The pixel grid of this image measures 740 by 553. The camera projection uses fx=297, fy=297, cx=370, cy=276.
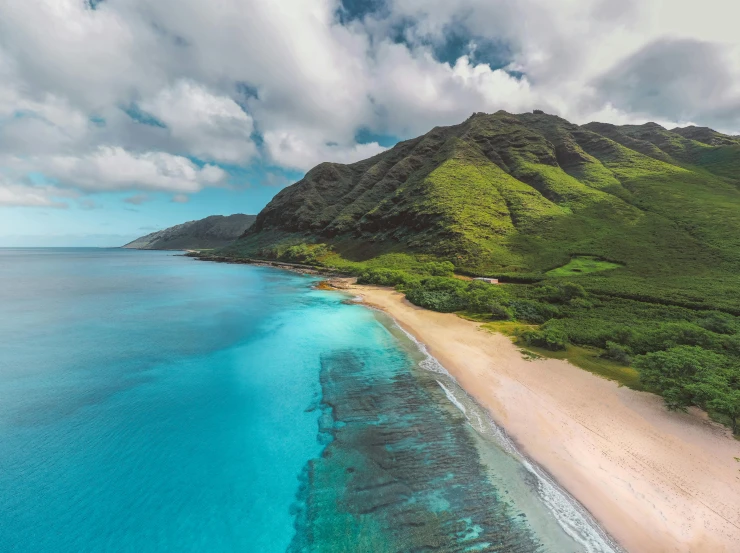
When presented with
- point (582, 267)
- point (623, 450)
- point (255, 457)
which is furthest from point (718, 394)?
point (582, 267)

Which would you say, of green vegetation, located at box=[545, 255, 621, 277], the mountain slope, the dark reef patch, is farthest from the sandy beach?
the mountain slope

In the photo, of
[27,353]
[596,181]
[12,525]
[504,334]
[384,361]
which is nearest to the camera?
[12,525]

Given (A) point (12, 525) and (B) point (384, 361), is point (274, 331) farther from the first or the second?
(A) point (12, 525)

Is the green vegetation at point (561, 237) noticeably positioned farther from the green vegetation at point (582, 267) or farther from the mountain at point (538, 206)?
the mountain at point (538, 206)

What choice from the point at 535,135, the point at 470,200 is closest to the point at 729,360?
the point at 470,200

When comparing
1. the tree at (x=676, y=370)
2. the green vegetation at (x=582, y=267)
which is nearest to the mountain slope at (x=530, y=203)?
the green vegetation at (x=582, y=267)

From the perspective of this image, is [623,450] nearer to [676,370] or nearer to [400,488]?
[676,370]
